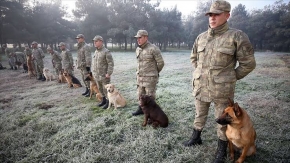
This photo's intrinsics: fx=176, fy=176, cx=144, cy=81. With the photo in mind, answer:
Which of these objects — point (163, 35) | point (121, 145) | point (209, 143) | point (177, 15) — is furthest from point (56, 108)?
point (177, 15)

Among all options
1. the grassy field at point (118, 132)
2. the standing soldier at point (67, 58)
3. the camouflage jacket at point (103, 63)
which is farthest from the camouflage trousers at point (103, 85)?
the standing soldier at point (67, 58)

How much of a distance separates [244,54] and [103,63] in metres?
4.45

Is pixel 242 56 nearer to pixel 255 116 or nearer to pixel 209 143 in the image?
pixel 209 143

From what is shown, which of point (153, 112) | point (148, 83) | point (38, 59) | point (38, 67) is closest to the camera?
point (153, 112)

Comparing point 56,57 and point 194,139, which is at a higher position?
point 56,57

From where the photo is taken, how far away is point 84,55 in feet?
24.0

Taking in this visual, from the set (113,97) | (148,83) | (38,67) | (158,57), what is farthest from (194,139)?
(38,67)

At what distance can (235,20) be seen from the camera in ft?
148

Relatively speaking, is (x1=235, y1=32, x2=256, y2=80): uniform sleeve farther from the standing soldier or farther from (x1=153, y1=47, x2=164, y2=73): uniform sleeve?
the standing soldier

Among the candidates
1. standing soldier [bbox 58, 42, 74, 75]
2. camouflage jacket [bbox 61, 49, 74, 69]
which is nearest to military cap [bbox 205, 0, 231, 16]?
standing soldier [bbox 58, 42, 74, 75]

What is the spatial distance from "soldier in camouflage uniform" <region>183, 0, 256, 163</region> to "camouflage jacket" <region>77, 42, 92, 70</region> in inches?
204

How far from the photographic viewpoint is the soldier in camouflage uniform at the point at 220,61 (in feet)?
9.12

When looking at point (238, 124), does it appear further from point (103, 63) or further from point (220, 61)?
point (103, 63)

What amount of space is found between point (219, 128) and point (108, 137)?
2.52 m
